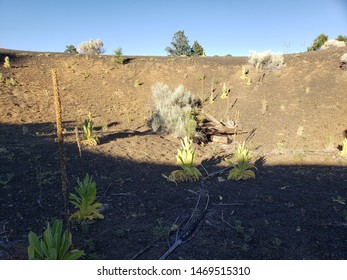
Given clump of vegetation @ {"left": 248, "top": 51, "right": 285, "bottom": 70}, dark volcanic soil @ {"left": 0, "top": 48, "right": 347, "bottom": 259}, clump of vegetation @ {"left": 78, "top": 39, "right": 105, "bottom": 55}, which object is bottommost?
dark volcanic soil @ {"left": 0, "top": 48, "right": 347, "bottom": 259}

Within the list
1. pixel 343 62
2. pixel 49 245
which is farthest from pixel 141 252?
pixel 343 62

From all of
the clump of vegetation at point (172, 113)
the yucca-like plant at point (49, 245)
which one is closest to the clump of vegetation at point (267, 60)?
the clump of vegetation at point (172, 113)

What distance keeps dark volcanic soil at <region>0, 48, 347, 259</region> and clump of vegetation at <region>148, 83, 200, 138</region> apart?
0.61 metres

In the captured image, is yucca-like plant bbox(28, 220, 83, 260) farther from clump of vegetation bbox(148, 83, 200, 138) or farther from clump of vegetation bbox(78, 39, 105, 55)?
clump of vegetation bbox(78, 39, 105, 55)

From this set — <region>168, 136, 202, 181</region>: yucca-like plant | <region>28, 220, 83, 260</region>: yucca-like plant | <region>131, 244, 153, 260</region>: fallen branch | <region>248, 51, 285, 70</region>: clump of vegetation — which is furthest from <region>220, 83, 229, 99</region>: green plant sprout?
<region>28, 220, 83, 260</region>: yucca-like plant

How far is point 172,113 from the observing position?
1280 centimetres

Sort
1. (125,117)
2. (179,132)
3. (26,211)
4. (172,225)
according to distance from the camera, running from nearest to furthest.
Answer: (172,225) → (26,211) → (179,132) → (125,117)

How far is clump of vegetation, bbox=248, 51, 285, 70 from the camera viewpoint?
62.9 feet

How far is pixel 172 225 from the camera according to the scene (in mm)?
4773

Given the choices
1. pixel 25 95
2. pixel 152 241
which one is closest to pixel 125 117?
pixel 25 95

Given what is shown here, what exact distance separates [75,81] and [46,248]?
17.0 meters

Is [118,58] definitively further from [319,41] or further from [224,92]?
[319,41]

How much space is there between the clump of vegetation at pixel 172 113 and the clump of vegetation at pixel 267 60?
7.33 m

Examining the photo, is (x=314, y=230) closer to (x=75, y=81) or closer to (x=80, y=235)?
(x=80, y=235)
